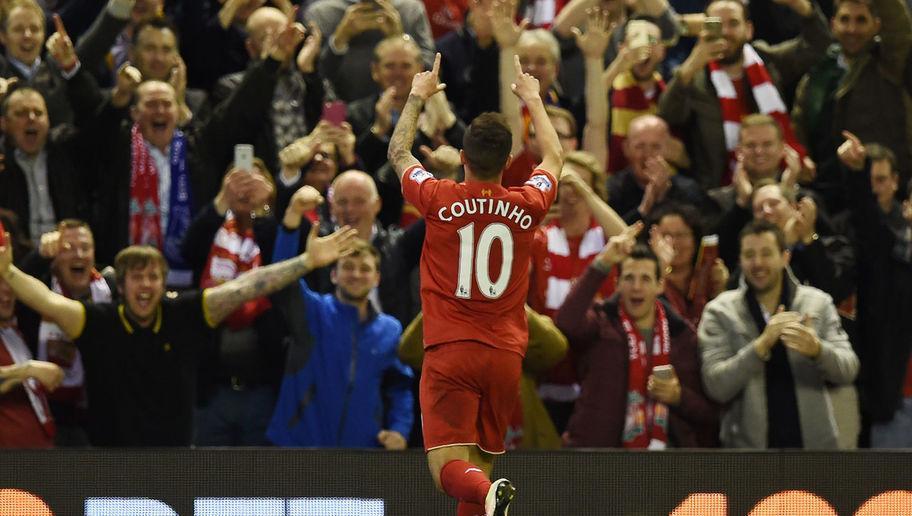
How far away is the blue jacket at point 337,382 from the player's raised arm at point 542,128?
85.1 inches

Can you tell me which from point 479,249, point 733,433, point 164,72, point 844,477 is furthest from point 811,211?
point 164,72

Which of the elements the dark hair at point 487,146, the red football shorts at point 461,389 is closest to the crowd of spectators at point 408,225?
the dark hair at point 487,146

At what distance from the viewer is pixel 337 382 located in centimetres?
970

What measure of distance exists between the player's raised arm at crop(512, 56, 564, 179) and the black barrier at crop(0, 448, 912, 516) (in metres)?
1.48

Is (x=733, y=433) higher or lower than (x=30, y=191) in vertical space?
lower

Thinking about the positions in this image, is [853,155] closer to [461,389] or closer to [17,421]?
[461,389]

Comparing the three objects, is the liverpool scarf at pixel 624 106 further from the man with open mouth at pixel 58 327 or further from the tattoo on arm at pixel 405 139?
the tattoo on arm at pixel 405 139

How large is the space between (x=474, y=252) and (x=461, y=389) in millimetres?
614

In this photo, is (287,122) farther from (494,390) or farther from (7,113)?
(494,390)

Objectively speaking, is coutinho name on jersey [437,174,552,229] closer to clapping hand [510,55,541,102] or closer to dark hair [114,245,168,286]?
clapping hand [510,55,541,102]

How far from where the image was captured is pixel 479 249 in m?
7.62

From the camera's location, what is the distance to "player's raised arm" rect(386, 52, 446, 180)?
7.86 m

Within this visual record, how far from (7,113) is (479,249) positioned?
4.07 meters

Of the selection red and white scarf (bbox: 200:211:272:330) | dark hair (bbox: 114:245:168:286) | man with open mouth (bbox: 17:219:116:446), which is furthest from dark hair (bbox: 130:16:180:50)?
dark hair (bbox: 114:245:168:286)
